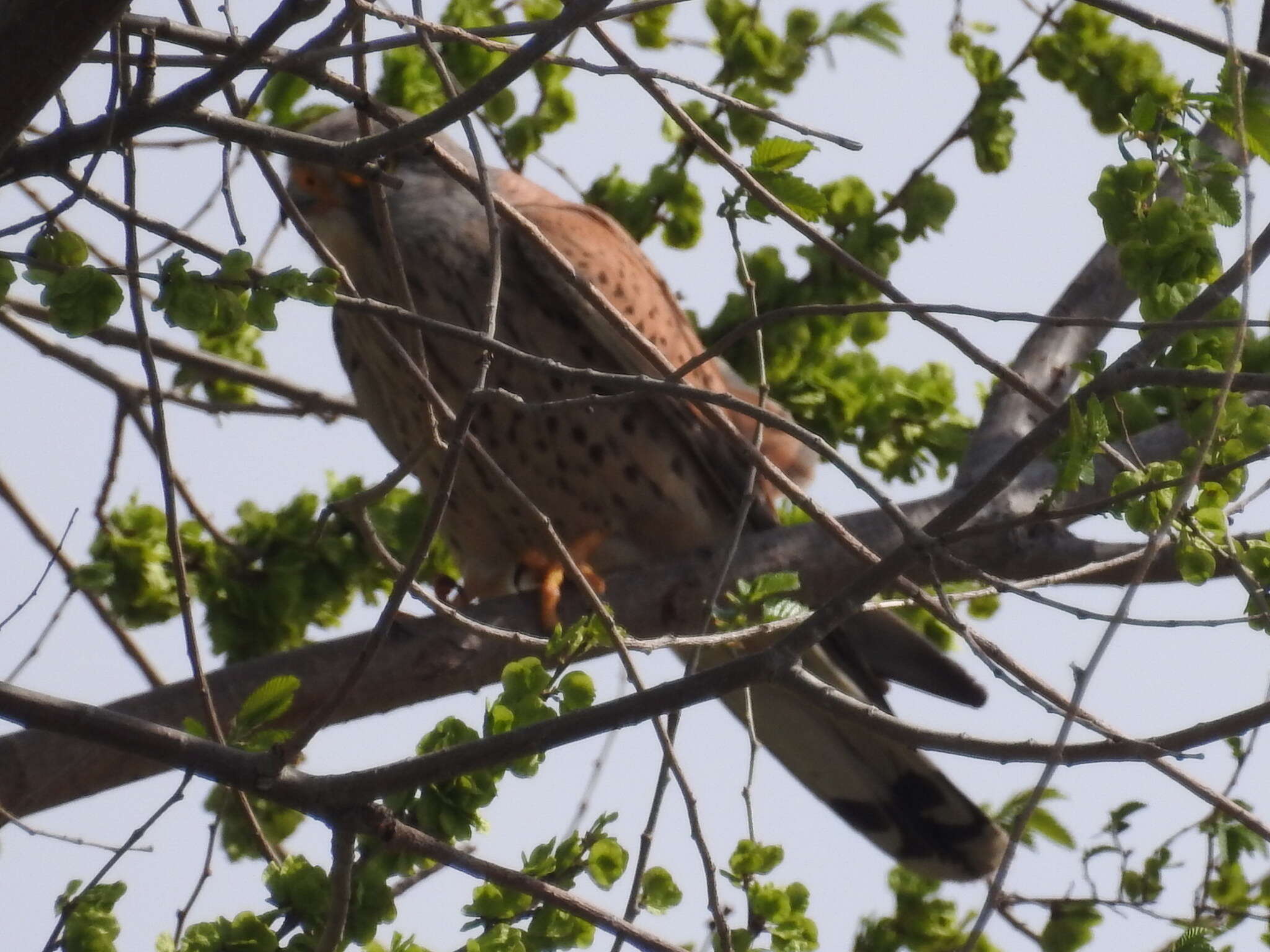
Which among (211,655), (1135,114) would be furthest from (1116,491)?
(211,655)

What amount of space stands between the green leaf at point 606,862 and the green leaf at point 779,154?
96 centimetres

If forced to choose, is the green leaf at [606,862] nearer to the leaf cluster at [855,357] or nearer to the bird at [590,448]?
the bird at [590,448]

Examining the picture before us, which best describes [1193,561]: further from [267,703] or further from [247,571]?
[247,571]

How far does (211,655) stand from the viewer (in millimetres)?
3457

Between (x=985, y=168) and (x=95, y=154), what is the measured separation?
2.24 meters

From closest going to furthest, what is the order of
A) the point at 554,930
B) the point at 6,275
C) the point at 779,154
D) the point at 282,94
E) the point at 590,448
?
the point at 6,275 → the point at 554,930 → the point at 779,154 → the point at 282,94 → the point at 590,448

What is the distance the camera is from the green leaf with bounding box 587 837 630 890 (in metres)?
2.00

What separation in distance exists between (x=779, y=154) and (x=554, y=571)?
1540mm

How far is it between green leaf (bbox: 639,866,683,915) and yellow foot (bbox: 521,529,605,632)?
39.9 inches

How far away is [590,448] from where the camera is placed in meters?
3.89

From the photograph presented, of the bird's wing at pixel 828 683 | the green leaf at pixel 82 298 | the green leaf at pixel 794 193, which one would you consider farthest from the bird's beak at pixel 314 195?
the green leaf at pixel 82 298

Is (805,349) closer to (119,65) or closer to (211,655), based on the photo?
(211,655)

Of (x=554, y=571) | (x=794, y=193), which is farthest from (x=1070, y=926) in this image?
(x=794, y=193)

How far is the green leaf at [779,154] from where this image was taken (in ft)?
7.38
